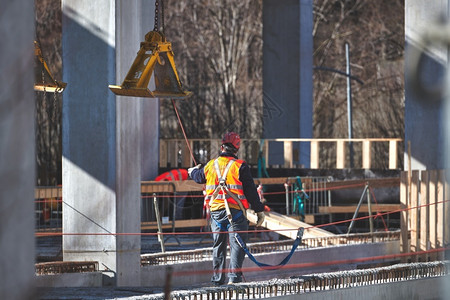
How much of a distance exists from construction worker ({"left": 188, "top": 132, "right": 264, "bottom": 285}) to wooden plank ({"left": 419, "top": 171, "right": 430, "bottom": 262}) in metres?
4.92

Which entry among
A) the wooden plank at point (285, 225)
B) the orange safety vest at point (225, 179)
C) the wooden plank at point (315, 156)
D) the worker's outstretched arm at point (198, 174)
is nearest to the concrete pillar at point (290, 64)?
the wooden plank at point (315, 156)

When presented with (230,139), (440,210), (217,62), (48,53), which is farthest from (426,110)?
(217,62)

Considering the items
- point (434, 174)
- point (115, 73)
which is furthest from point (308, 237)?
point (115, 73)

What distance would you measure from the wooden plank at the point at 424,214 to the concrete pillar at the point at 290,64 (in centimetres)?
1540

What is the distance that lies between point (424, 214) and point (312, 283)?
5358mm

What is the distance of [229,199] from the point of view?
12.6 meters

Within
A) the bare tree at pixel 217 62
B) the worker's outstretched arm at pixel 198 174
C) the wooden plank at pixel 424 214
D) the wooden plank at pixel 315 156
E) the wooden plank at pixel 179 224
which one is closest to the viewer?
the worker's outstretched arm at pixel 198 174

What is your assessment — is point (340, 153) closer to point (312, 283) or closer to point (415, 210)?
point (415, 210)

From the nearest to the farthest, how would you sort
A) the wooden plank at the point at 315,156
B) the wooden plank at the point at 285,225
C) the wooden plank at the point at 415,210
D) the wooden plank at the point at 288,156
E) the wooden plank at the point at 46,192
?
the wooden plank at the point at 415,210, the wooden plank at the point at 285,225, the wooden plank at the point at 46,192, the wooden plank at the point at 315,156, the wooden plank at the point at 288,156

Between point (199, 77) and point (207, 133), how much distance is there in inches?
101

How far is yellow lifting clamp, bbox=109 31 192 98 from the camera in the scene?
12570mm

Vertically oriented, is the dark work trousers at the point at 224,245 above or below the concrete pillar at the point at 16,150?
below

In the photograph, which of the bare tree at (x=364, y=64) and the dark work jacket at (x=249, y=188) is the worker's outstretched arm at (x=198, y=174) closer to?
the dark work jacket at (x=249, y=188)

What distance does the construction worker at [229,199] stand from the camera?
1258cm
